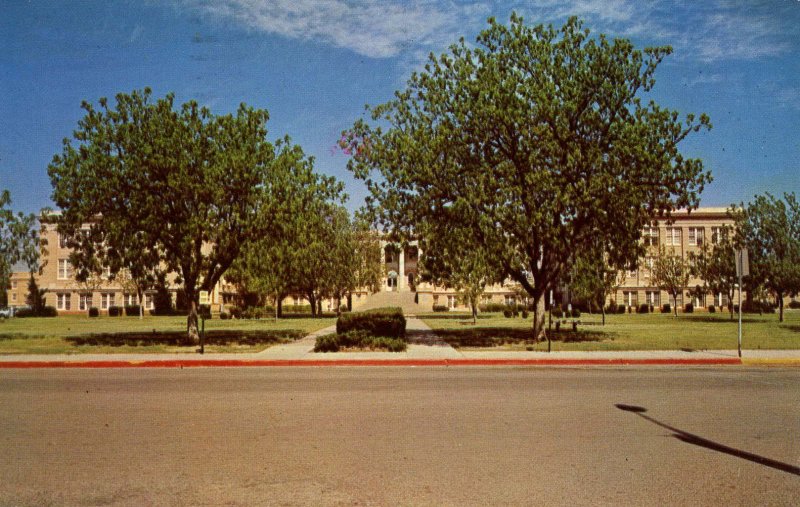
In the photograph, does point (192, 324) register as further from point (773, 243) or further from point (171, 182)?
point (773, 243)

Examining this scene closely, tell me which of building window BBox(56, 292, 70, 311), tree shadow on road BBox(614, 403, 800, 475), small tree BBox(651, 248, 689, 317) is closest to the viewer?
tree shadow on road BBox(614, 403, 800, 475)

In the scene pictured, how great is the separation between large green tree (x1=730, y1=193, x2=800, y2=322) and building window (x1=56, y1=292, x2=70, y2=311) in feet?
221

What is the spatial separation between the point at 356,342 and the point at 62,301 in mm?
65596

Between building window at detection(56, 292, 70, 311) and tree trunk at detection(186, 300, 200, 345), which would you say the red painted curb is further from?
building window at detection(56, 292, 70, 311)

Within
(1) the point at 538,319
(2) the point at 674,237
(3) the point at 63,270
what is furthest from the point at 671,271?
(3) the point at 63,270

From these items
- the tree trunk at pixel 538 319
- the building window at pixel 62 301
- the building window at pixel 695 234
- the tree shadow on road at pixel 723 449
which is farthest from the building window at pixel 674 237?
the tree shadow on road at pixel 723 449

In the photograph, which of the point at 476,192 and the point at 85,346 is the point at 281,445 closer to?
the point at 476,192

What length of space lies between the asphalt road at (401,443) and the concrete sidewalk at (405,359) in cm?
450

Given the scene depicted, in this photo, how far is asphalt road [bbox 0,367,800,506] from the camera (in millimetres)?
5625

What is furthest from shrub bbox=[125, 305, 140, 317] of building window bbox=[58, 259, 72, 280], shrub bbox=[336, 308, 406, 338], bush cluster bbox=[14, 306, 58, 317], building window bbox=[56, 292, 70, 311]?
shrub bbox=[336, 308, 406, 338]

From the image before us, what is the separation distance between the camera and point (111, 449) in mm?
7141

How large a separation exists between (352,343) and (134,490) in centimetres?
1550

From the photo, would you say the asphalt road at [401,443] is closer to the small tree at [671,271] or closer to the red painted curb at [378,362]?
the red painted curb at [378,362]

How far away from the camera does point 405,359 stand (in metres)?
17.6
